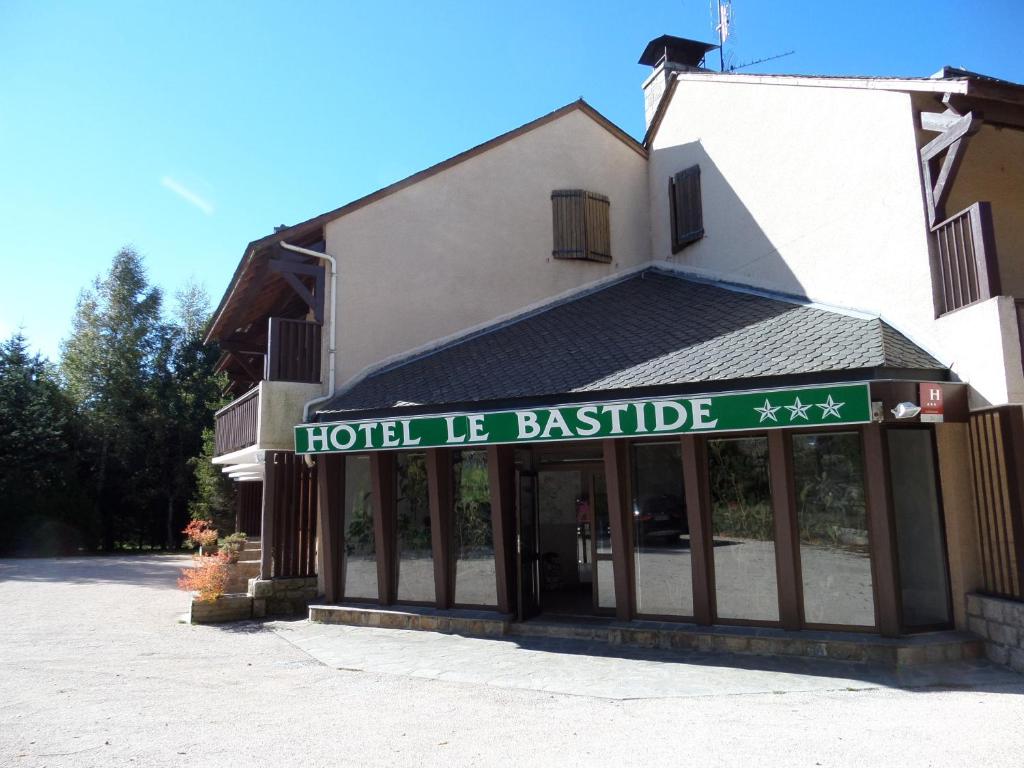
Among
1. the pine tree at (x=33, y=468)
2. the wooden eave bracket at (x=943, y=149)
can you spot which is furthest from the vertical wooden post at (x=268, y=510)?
the pine tree at (x=33, y=468)

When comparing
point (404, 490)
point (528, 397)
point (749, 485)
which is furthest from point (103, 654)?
point (749, 485)

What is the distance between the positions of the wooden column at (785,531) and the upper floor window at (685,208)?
19.4ft

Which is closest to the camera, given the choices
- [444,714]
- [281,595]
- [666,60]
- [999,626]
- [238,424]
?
[444,714]

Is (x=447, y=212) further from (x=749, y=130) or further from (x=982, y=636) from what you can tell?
(x=982, y=636)

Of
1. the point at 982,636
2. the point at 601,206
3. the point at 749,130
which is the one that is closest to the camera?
the point at 982,636

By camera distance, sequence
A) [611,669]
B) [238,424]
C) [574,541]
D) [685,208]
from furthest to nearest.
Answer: [238,424] → [685,208] → [574,541] → [611,669]

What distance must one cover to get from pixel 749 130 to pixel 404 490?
26.5ft

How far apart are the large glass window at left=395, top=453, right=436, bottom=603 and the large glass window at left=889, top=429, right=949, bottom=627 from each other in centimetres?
620

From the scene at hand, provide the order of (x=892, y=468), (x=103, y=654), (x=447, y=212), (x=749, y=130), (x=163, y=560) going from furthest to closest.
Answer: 1. (x=163, y=560)
2. (x=447, y=212)
3. (x=749, y=130)
4. (x=103, y=654)
5. (x=892, y=468)

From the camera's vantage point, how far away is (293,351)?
41.1 ft

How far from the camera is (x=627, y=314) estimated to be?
12.4 m

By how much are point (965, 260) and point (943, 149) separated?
136 cm

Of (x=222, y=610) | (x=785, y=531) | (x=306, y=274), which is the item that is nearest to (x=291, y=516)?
(x=222, y=610)

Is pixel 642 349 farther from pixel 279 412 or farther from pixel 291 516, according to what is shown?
pixel 291 516
